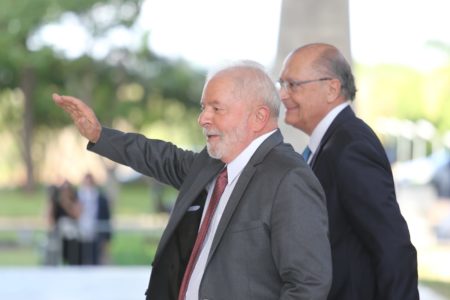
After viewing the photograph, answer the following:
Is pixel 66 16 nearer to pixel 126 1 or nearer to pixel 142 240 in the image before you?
pixel 126 1

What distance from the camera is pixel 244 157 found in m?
3.46

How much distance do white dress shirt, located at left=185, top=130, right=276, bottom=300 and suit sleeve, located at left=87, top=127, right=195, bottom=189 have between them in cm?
47

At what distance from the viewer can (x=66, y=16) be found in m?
32.4

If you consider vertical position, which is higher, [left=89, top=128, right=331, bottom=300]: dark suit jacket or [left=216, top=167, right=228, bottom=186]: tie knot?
[left=216, top=167, right=228, bottom=186]: tie knot

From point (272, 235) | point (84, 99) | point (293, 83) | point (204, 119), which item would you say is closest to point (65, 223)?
point (293, 83)

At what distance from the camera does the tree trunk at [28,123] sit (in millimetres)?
36812

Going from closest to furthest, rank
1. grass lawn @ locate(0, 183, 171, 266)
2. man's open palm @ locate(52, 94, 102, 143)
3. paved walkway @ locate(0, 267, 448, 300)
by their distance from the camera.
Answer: man's open palm @ locate(52, 94, 102, 143) < paved walkway @ locate(0, 267, 448, 300) < grass lawn @ locate(0, 183, 171, 266)

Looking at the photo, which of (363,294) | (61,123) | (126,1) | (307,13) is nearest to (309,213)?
(363,294)

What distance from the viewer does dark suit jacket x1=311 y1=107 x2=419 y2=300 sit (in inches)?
149

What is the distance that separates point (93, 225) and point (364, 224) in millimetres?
10772

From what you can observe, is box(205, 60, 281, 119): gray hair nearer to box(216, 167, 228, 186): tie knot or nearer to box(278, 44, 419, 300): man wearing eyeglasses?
box(216, 167, 228, 186): tie knot

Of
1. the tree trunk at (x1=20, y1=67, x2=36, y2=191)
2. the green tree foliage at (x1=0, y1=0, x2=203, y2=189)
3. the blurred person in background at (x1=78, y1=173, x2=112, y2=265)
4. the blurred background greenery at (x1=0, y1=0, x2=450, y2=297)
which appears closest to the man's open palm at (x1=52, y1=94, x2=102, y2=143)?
the blurred person in background at (x1=78, y1=173, x2=112, y2=265)

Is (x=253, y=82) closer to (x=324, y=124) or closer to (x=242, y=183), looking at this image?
Answer: (x=242, y=183)

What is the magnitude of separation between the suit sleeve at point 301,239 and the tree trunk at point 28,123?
32979mm
